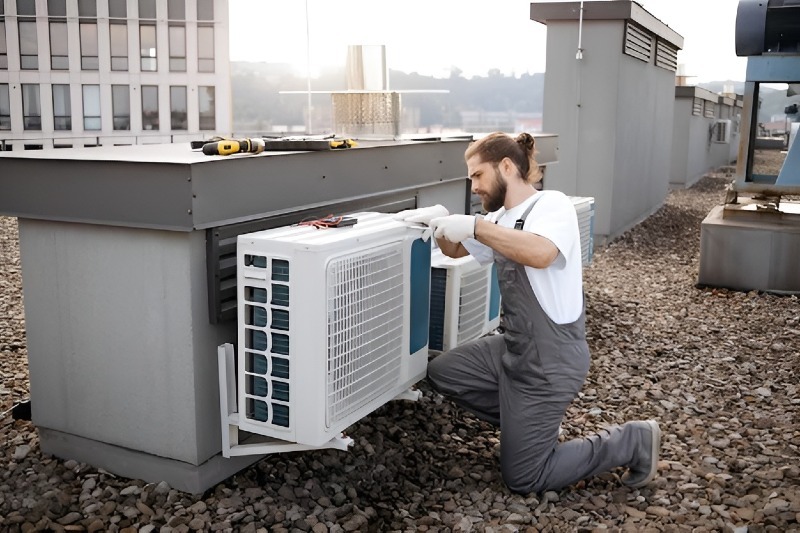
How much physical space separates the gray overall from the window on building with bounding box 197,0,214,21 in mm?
22186

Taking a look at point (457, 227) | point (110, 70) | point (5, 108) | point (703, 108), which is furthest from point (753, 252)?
point (5, 108)

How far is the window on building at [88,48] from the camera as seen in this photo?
72.7 ft

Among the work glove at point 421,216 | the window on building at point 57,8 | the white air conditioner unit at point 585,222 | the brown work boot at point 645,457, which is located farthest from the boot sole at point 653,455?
the window on building at point 57,8

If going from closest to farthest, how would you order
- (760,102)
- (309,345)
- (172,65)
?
(309,345) → (760,102) → (172,65)

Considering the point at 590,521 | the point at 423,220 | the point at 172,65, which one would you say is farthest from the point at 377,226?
the point at 172,65

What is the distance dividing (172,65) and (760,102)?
756 inches

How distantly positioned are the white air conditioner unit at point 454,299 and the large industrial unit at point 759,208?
129 inches

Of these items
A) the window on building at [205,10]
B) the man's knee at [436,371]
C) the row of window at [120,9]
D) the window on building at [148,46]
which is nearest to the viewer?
the man's knee at [436,371]

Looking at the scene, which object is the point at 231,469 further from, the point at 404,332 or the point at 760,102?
the point at 760,102

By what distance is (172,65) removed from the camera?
23156 mm

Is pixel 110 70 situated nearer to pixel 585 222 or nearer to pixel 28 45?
pixel 28 45

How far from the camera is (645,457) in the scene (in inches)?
118

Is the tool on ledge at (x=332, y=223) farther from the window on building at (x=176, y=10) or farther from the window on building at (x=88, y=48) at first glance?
the window on building at (x=176, y=10)

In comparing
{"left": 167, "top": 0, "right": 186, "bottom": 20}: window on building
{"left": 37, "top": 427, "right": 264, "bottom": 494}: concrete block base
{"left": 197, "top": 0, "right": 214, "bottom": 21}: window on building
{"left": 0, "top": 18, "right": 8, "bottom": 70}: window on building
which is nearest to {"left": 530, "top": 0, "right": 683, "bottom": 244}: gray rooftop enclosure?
{"left": 37, "top": 427, "right": 264, "bottom": 494}: concrete block base
